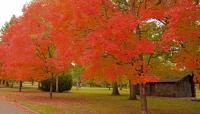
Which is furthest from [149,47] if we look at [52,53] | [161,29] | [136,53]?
[52,53]

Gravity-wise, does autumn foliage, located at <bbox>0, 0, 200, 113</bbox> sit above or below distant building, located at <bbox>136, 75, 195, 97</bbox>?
above

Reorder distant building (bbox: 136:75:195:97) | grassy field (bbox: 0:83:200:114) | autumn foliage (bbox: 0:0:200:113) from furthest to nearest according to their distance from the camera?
distant building (bbox: 136:75:195:97) → grassy field (bbox: 0:83:200:114) → autumn foliage (bbox: 0:0:200:113)

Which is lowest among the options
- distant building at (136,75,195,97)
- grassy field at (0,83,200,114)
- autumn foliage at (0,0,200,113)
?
grassy field at (0,83,200,114)

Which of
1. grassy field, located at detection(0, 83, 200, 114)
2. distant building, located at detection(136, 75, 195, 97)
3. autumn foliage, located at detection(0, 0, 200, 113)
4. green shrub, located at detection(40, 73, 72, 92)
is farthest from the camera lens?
green shrub, located at detection(40, 73, 72, 92)

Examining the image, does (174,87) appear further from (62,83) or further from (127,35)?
(127,35)

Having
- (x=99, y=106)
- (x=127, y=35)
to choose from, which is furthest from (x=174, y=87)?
(x=127, y=35)

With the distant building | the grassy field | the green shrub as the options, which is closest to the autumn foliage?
the grassy field

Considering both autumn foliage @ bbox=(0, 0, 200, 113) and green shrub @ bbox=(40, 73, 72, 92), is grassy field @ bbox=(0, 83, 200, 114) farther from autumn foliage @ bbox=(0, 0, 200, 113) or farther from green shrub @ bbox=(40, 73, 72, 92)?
green shrub @ bbox=(40, 73, 72, 92)

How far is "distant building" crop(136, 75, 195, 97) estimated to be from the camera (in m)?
51.4

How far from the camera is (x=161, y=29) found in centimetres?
1983

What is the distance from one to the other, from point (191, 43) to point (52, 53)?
21.9 m

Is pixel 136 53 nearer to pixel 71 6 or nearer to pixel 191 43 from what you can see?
pixel 191 43

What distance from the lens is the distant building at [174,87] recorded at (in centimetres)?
5141

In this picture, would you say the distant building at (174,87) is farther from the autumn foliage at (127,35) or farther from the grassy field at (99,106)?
the autumn foliage at (127,35)
